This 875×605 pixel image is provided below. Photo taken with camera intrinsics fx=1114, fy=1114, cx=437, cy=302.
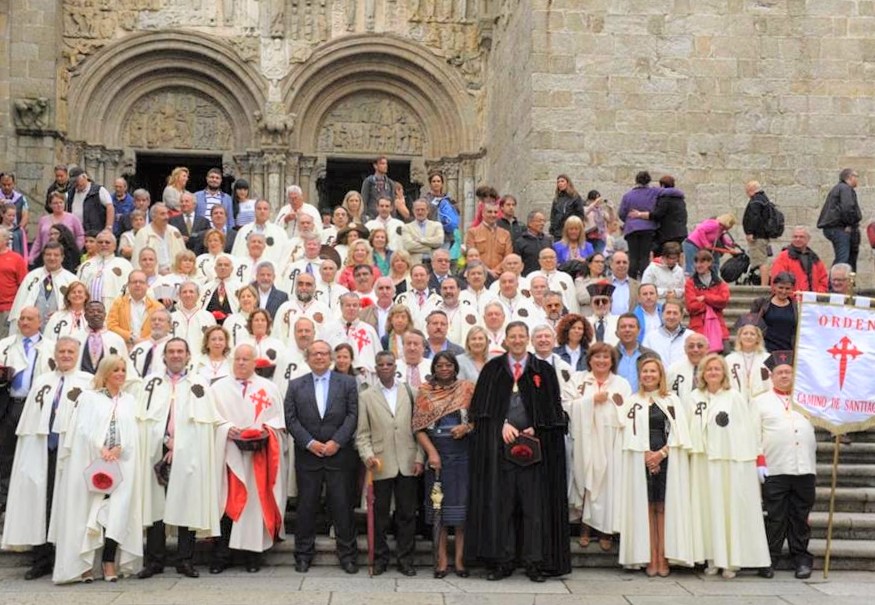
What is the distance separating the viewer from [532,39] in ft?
53.8

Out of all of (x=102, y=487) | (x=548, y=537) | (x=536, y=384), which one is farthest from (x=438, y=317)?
(x=102, y=487)

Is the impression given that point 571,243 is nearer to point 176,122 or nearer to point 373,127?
point 373,127

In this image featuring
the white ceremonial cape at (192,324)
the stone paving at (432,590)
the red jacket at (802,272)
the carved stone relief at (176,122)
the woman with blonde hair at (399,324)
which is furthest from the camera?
the carved stone relief at (176,122)

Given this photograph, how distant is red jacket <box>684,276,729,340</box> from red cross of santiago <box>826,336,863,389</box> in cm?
215

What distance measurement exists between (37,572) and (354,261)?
438 centimetres

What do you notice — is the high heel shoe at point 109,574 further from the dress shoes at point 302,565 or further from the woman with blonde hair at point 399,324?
the woman with blonde hair at point 399,324

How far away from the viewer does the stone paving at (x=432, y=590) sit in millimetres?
7629

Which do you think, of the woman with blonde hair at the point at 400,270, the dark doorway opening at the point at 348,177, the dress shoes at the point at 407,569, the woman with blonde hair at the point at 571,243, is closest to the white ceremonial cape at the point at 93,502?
the dress shoes at the point at 407,569

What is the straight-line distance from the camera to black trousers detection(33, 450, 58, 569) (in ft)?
27.7

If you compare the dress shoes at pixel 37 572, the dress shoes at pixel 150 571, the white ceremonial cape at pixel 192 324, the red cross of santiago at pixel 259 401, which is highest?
the white ceremonial cape at pixel 192 324

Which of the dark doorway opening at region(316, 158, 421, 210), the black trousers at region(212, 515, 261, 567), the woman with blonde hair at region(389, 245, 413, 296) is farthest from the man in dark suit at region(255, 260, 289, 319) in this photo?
the dark doorway opening at region(316, 158, 421, 210)

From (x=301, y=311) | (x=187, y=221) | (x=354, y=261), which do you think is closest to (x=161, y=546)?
(x=301, y=311)

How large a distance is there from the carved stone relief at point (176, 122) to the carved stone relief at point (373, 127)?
1.92 metres

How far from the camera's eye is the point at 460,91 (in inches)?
776
